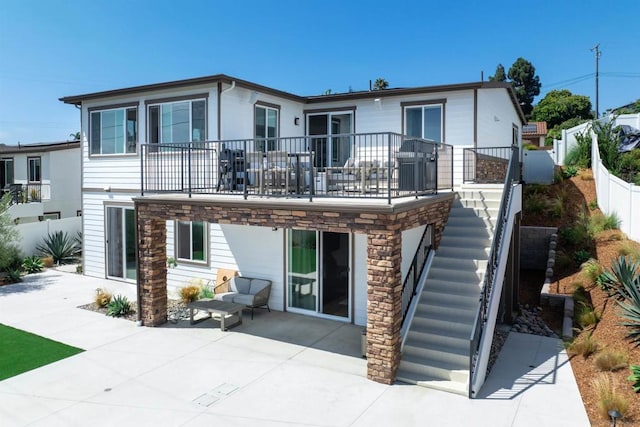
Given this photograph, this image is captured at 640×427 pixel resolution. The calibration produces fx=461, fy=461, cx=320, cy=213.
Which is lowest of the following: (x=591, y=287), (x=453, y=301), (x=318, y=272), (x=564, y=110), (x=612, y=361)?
(x=612, y=361)

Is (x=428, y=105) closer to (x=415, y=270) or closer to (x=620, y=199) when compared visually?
(x=415, y=270)

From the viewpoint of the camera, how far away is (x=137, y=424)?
6090mm

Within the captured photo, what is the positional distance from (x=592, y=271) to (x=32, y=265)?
1722cm

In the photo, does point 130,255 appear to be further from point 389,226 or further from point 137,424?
point 389,226

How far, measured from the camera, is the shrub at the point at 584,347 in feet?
26.9

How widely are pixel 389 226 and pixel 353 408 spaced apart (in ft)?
8.90

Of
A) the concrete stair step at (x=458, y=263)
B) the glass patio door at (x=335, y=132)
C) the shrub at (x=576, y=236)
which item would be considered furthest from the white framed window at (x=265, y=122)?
the shrub at (x=576, y=236)

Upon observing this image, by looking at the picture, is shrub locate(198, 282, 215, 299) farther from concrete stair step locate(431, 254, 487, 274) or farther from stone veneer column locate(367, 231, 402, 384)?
concrete stair step locate(431, 254, 487, 274)

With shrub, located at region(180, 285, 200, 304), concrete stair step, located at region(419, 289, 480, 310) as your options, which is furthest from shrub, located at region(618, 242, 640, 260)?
shrub, located at region(180, 285, 200, 304)

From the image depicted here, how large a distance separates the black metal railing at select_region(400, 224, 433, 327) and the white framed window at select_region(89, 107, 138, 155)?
29.5 feet

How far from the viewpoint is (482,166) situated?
40.9 ft

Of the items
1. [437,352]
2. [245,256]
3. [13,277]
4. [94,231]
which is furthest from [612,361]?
[13,277]

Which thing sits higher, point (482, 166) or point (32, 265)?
point (482, 166)

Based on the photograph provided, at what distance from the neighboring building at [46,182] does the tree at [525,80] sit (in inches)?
1938
